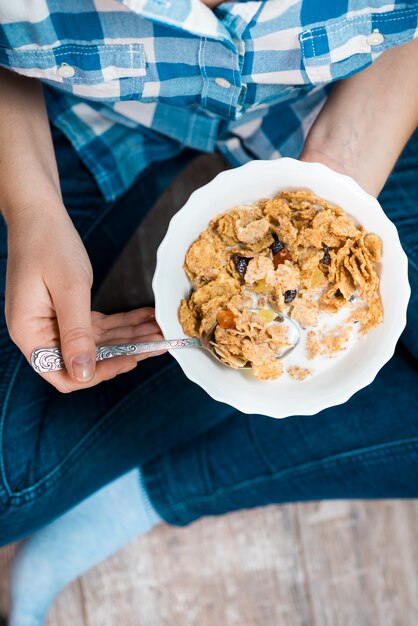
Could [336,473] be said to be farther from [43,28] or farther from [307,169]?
[43,28]

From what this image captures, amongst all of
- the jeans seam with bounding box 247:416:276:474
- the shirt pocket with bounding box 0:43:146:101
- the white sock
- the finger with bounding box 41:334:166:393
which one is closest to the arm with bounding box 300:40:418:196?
the shirt pocket with bounding box 0:43:146:101

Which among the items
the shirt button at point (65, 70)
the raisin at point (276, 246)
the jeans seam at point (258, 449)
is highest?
the shirt button at point (65, 70)

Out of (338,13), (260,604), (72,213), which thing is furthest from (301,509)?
(338,13)

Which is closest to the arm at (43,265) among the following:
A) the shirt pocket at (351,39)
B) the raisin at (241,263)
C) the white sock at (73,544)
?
the raisin at (241,263)

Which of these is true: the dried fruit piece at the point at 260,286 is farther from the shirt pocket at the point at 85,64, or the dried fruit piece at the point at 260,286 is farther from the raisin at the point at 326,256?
the shirt pocket at the point at 85,64

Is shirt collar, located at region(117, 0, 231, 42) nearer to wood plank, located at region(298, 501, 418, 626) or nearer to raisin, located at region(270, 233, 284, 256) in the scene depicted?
raisin, located at region(270, 233, 284, 256)

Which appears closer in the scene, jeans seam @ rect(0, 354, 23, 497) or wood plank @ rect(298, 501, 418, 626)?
jeans seam @ rect(0, 354, 23, 497)
